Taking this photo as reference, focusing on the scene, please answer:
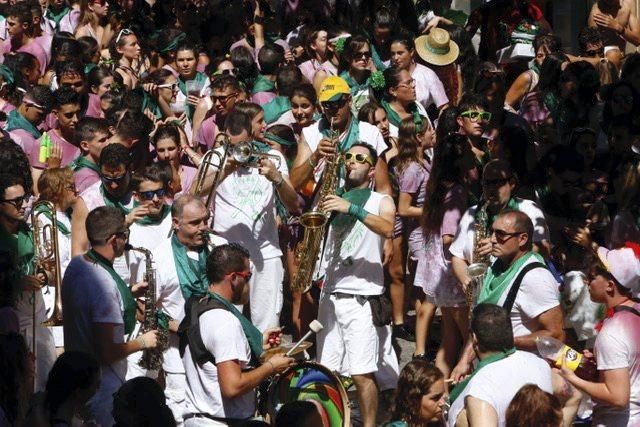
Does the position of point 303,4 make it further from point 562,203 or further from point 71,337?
point 71,337

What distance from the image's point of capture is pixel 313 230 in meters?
9.27

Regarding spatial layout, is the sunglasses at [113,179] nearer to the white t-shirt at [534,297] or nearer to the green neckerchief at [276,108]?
the green neckerchief at [276,108]

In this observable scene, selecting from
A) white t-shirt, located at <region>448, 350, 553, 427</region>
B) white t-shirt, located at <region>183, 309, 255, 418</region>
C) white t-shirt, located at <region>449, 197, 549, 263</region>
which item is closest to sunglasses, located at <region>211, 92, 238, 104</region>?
→ white t-shirt, located at <region>449, 197, 549, 263</region>

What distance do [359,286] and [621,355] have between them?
2.48 m

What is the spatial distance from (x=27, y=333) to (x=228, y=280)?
1.55 meters

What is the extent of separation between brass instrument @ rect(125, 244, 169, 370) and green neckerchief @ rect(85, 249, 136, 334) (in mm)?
184

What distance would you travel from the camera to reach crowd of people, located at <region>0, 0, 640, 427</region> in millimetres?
7121

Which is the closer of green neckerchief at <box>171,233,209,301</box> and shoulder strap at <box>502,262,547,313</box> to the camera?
shoulder strap at <box>502,262,547,313</box>

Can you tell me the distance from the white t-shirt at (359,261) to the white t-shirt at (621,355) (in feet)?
7.43

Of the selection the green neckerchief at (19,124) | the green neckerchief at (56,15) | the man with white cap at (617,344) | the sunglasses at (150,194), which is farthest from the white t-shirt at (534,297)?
the green neckerchief at (56,15)

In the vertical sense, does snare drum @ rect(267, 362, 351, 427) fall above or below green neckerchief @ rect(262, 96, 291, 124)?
below

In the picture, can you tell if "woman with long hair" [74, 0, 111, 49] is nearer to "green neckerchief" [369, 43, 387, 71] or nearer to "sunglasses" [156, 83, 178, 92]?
"sunglasses" [156, 83, 178, 92]

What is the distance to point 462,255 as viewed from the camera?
30.6ft

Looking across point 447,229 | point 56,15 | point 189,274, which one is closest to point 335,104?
point 447,229
